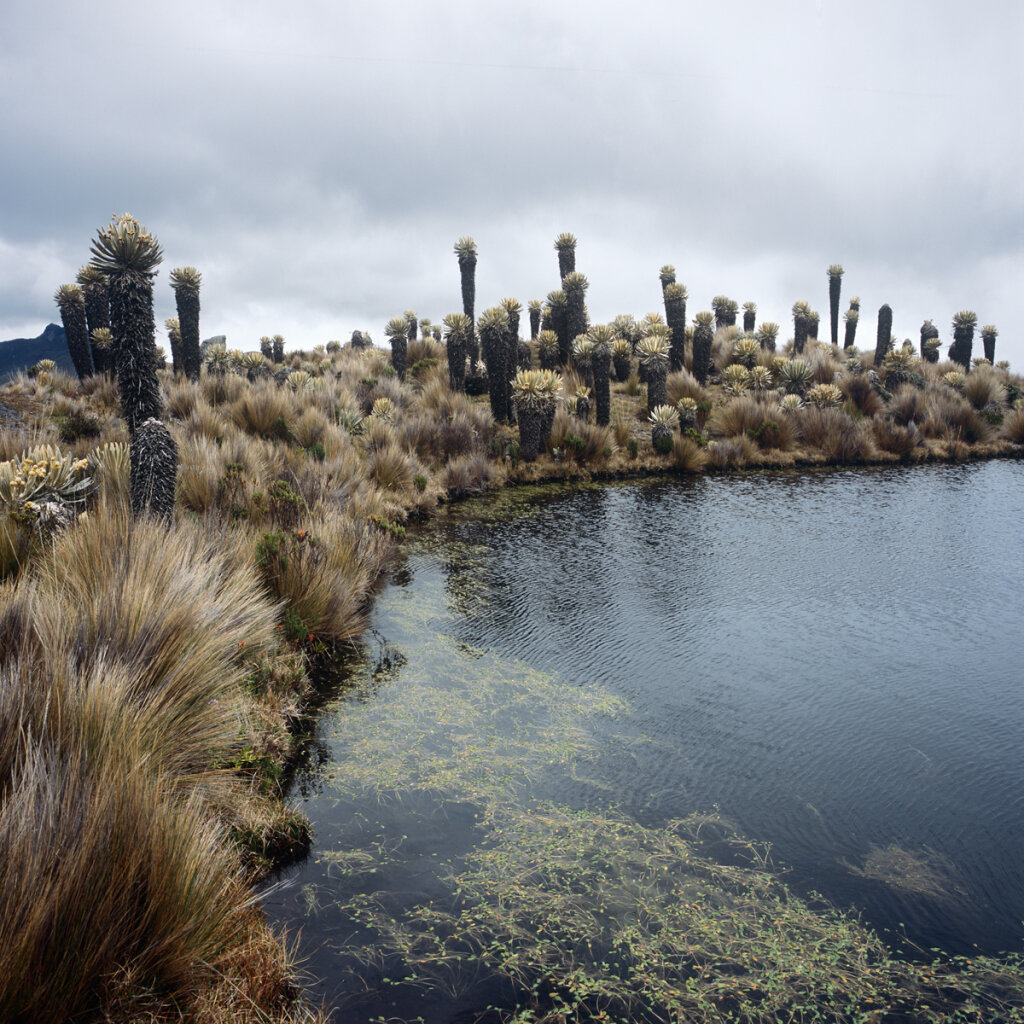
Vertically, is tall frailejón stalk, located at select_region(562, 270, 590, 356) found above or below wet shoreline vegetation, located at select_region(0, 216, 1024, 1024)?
above

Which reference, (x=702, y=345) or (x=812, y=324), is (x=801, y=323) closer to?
(x=812, y=324)

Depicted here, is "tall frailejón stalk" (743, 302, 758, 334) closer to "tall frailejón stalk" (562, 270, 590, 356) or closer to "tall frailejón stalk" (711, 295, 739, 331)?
"tall frailejón stalk" (711, 295, 739, 331)

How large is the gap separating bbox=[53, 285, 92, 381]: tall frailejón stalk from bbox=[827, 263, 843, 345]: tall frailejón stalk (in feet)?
93.2

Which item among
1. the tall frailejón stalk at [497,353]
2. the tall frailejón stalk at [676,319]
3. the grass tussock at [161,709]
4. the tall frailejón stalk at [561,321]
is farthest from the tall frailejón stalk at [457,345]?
the grass tussock at [161,709]

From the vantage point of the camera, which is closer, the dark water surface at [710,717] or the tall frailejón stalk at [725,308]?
the dark water surface at [710,717]

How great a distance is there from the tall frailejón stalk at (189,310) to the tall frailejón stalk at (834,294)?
25.3 meters

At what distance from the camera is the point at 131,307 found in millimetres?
6344

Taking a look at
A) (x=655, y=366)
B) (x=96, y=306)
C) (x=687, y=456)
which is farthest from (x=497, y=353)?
(x=96, y=306)

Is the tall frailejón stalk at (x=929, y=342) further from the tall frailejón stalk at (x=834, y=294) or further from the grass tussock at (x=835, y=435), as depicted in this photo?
the grass tussock at (x=835, y=435)

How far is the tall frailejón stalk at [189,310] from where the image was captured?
1750cm

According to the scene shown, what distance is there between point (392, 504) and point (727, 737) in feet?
24.2

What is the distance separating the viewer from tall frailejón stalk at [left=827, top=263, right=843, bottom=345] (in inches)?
1122

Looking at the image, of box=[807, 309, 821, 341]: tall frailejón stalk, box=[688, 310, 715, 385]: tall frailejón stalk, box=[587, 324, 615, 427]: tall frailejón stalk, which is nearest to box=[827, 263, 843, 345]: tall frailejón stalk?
box=[807, 309, 821, 341]: tall frailejón stalk

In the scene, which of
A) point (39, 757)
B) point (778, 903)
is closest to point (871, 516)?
point (778, 903)
